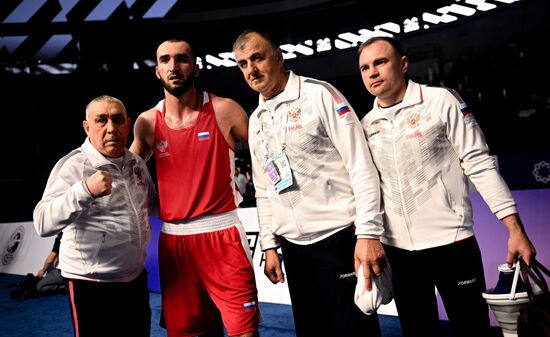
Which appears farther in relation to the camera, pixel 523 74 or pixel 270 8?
pixel 270 8

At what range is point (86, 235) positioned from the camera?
211 centimetres

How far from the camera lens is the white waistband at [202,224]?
7.37ft

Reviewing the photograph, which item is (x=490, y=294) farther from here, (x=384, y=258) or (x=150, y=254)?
(x=150, y=254)

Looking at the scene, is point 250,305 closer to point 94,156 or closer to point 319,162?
point 319,162

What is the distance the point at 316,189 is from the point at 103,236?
0.96 metres

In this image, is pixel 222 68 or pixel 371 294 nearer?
pixel 371 294

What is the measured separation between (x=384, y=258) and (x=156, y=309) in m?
3.30

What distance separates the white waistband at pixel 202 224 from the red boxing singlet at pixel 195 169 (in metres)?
0.02

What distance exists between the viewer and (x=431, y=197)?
71.4 inches

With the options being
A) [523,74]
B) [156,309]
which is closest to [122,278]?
[156,309]

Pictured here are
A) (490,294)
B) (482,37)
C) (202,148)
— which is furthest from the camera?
(482,37)

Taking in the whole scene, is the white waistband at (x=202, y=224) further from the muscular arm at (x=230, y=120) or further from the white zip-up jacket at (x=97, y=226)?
the muscular arm at (x=230, y=120)

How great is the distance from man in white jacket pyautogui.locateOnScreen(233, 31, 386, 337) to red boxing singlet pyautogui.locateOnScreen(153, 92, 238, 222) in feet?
1.05

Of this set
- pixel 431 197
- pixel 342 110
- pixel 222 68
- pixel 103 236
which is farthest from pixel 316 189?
pixel 222 68
